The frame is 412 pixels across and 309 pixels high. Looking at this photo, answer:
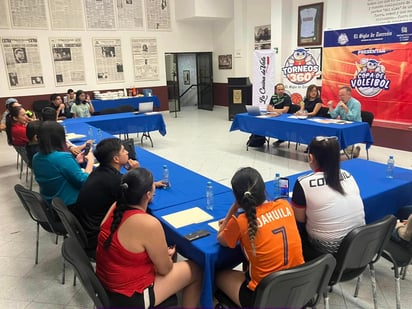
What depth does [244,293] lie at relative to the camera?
1654 mm

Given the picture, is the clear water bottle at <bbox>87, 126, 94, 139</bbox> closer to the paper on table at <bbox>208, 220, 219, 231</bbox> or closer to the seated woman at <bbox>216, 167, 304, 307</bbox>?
the paper on table at <bbox>208, 220, 219, 231</bbox>

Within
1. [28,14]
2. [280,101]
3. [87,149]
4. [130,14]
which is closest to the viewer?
[87,149]

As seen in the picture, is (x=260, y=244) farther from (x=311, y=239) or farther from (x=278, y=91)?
(x=278, y=91)

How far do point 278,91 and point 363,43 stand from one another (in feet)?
7.02

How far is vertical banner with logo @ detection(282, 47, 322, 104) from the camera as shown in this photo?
28.1ft

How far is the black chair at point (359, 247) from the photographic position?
1.72 m

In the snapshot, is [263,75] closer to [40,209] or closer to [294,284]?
[40,209]

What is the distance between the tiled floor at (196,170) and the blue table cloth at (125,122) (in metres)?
0.48

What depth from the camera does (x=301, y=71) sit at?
878cm

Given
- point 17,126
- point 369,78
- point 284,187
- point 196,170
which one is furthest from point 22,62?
point 284,187

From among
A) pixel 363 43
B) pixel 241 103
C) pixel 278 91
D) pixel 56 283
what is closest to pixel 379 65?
pixel 363 43

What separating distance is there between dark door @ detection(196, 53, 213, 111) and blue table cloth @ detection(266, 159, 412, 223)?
9.42 meters

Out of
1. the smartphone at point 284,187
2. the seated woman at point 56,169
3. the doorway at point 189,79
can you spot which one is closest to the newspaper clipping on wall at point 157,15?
the doorway at point 189,79

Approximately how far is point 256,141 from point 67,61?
6278 mm
